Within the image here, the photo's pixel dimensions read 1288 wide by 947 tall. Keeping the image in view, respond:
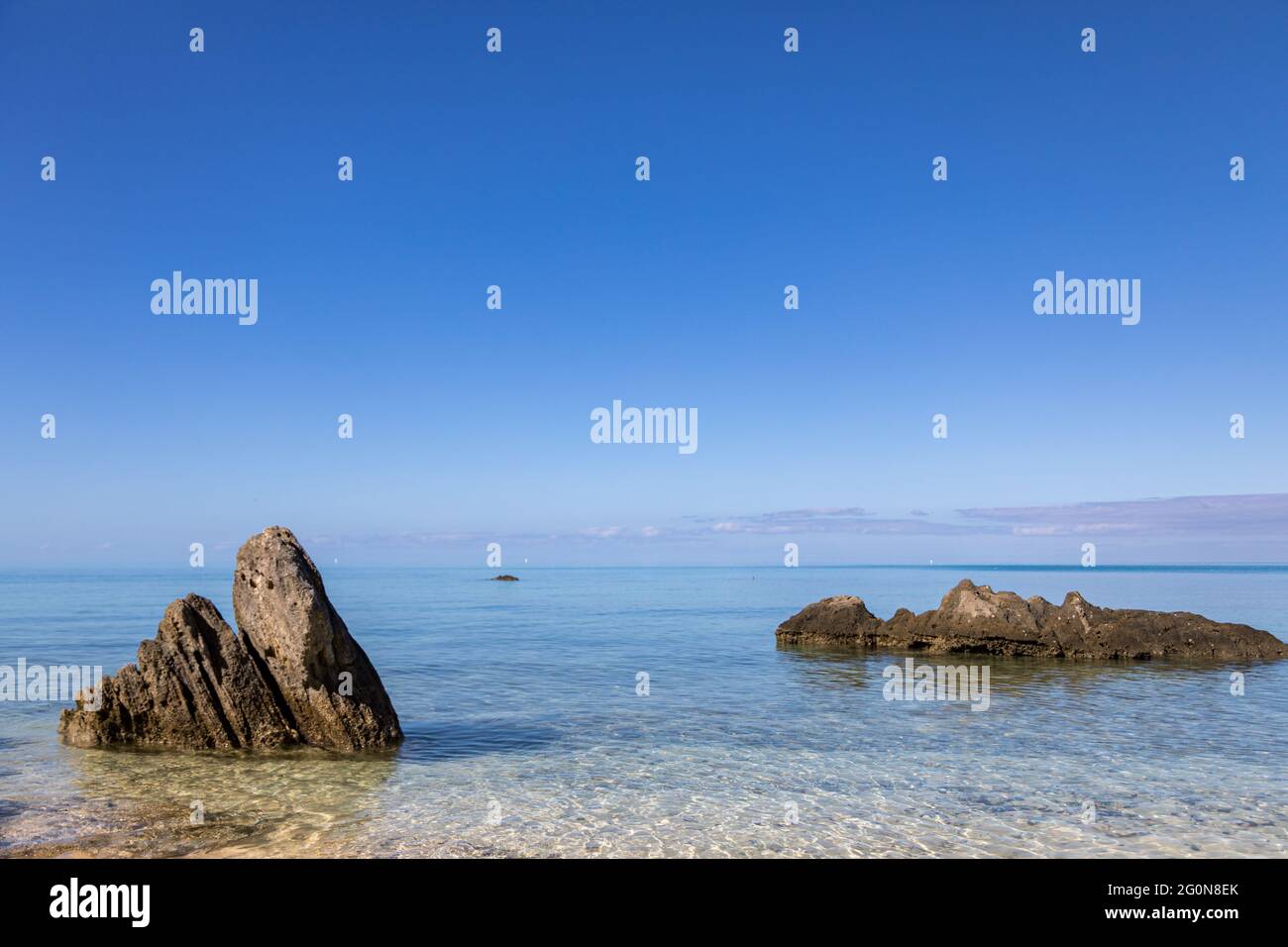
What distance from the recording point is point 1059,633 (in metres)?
37.9

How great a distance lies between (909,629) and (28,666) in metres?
37.3

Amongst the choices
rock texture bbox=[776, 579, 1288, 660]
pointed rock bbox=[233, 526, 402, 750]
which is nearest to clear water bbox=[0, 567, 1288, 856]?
pointed rock bbox=[233, 526, 402, 750]

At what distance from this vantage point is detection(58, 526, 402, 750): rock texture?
19.1m

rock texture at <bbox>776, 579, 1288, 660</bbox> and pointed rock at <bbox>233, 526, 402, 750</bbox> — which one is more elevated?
pointed rock at <bbox>233, 526, 402, 750</bbox>

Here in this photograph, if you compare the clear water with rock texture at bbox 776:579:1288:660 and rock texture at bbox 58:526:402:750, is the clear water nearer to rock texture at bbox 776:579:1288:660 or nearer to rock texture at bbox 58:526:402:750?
rock texture at bbox 58:526:402:750

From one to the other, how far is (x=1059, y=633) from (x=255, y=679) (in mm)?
33176

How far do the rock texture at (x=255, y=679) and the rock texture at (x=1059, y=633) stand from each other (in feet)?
91.1

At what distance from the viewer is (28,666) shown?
32.5 m

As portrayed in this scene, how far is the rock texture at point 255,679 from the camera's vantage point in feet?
62.6

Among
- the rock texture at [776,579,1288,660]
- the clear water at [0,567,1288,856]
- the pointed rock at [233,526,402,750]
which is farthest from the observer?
the rock texture at [776,579,1288,660]

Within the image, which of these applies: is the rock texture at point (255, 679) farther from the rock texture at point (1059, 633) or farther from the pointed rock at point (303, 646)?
the rock texture at point (1059, 633)

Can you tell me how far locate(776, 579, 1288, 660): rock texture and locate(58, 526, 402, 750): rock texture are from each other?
27768 mm
